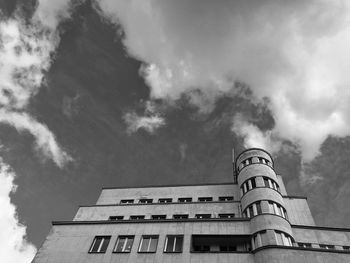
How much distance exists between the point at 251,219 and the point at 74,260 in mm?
20550

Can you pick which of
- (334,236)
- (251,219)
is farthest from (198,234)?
(334,236)

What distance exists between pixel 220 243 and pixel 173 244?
569 cm

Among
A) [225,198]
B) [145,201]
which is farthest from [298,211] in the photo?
[145,201]

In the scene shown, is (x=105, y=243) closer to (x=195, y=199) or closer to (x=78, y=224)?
(x=78, y=224)

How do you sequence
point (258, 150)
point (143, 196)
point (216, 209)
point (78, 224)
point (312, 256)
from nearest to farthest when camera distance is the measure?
point (312, 256) < point (78, 224) < point (216, 209) < point (258, 150) < point (143, 196)

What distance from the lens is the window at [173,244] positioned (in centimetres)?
2739

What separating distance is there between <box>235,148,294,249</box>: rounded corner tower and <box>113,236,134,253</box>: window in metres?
13.8

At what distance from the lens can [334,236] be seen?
98.0 ft

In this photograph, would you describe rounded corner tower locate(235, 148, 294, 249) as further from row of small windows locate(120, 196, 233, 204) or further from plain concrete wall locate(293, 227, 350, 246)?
row of small windows locate(120, 196, 233, 204)

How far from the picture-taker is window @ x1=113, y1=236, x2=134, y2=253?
92.8ft

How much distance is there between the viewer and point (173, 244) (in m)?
28.2

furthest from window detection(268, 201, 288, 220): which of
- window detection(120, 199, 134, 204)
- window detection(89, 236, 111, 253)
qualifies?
window detection(120, 199, 134, 204)

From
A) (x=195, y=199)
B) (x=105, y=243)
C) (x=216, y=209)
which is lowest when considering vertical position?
(x=105, y=243)

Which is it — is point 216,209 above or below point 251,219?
above
